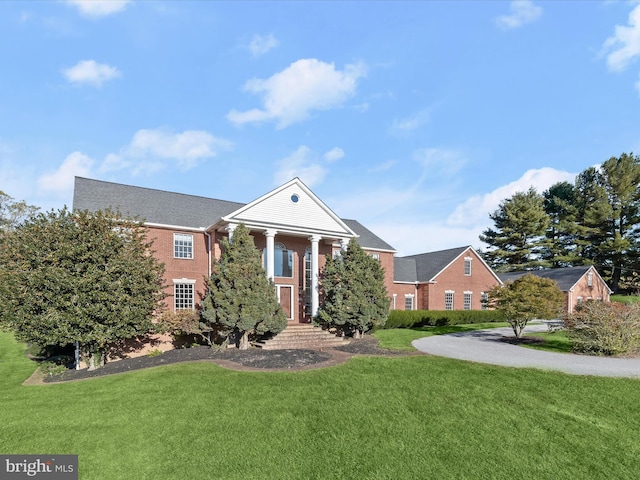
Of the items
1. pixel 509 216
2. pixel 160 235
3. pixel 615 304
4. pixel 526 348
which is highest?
pixel 509 216

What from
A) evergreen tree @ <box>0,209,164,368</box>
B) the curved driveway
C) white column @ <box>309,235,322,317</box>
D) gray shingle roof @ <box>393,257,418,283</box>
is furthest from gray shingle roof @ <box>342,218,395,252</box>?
evergreen tree @ <box>0,209,164,368</box>

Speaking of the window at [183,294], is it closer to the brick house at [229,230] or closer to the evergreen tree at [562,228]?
the brick house at [229,230]

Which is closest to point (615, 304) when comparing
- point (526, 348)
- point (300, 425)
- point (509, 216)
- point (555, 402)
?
point (526, 348)

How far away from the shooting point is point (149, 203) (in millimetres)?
19781

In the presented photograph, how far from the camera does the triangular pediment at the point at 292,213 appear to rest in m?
17.9

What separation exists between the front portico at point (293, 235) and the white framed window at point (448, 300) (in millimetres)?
14790

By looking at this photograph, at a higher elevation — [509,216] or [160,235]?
[509,216]

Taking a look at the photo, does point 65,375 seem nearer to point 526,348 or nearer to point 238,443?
point 238,443

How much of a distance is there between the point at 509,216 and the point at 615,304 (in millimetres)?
42171

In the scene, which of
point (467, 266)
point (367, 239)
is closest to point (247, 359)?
point (367, 239)

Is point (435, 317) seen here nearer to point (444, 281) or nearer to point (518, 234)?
point (444, 281)

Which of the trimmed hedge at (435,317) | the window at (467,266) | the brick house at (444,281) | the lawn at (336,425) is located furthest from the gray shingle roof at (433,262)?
the lawn at (336,425)

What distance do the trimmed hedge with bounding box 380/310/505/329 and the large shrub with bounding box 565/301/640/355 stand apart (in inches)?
499

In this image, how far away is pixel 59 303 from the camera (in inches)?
468
